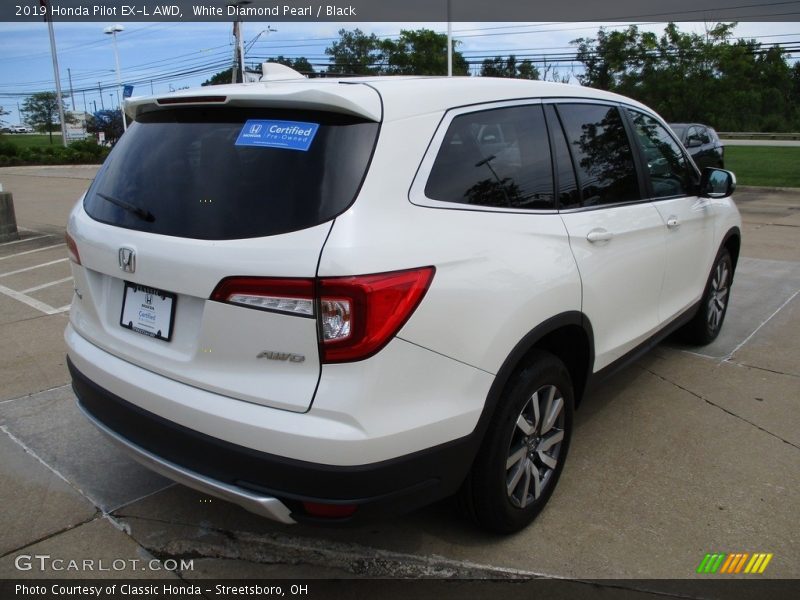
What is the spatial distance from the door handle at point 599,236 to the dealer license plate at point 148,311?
1.76 meters

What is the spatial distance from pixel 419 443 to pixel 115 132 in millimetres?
70375

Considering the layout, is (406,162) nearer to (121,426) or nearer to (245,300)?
(245,300)

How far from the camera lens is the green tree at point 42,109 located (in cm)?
9113

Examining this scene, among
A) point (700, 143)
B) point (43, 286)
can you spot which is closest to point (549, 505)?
point (43, 286)

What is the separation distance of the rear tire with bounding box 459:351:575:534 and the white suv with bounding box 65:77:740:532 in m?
0.01

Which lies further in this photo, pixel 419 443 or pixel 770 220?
pixel 770 220

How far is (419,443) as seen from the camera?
2.12 m

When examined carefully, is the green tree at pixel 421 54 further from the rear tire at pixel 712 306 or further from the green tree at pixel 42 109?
the green tree at pixel 42 109

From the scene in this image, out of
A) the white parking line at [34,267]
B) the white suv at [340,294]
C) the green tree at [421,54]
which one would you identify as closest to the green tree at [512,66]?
the green tree at [421,54]

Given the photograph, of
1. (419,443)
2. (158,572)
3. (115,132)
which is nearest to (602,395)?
(419,443)

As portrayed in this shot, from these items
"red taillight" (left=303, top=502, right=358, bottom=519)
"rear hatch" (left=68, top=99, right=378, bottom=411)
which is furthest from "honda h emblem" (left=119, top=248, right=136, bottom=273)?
"red taillight" (left=303, top=502, right=358, bottom=519)

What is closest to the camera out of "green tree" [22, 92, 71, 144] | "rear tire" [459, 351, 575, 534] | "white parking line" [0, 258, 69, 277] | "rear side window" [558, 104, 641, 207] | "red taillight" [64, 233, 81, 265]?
"rear tire" [459, 351, 575, 534]

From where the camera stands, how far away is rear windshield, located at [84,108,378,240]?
6.84ft

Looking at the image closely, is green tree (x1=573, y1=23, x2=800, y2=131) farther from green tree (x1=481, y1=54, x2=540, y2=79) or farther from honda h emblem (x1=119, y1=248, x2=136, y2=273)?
honda h emblem (x1=119, y1=248, x2=136, y2=273)
